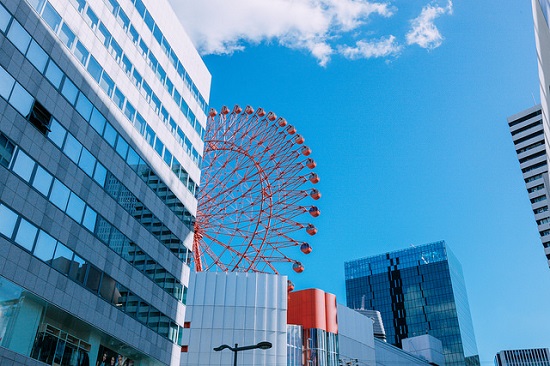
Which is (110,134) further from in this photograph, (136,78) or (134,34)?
(134,34)

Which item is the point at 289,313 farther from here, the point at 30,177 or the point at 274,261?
the point at 30,177

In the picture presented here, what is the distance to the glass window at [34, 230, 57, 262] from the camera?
2549 cm

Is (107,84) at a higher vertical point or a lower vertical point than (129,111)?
higher

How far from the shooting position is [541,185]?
383ft

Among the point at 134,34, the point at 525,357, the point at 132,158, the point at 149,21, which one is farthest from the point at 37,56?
the point at 525,357

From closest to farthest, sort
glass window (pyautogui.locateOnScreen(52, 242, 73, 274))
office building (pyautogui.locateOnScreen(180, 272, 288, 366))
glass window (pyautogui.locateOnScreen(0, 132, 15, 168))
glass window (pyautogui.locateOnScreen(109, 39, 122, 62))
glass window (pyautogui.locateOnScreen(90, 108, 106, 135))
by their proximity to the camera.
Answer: glass window (pyautogui.locateOnScreen(0, 132, 15, 168))
glass window (pyautogui.locateOnScreen(52, 242, 73, 274))
glass window (pyautogui.locateOnScreen(90, 108, 106, 135))
glass window (pyautogui.locateOnScreen(109, 39, 122, 62))
office building (pyautogui.locateOnScreen(180, 272, 288, 366))

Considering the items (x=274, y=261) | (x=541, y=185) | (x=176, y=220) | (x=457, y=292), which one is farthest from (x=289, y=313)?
(x=457, y=292)

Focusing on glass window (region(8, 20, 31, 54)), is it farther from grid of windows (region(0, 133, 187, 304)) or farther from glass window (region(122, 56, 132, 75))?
glass window (region(122, 56, 132, 75))

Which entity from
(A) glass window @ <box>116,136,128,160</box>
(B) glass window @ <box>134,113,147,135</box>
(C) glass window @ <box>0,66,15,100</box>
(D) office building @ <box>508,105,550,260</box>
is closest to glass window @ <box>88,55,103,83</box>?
A: (A) glass window @ <box>116,136,128,160</box>

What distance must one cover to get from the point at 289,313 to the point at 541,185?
3184 inches

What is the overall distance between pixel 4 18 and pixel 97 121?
8.00 metres

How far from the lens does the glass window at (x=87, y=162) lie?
29619 mm

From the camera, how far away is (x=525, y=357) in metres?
143

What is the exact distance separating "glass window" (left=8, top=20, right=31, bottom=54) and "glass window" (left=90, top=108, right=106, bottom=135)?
19.2 feet
